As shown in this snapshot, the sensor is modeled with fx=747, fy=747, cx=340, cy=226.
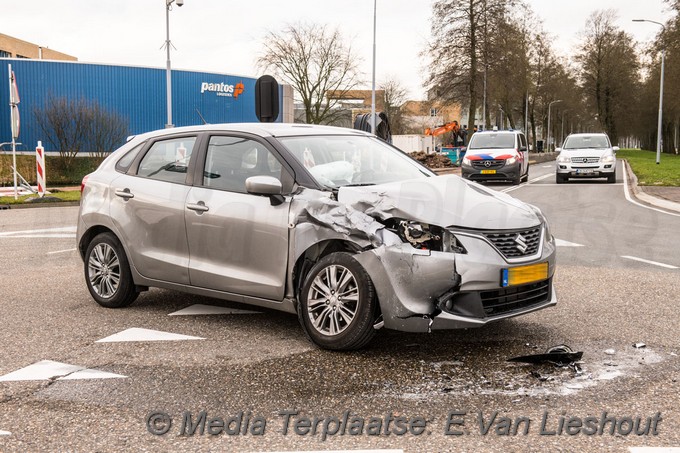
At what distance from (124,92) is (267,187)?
3923 cm

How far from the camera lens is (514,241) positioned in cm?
496

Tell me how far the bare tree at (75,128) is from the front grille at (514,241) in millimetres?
33650

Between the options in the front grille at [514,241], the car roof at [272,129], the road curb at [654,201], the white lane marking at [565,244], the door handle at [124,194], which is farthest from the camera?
the road curb at [654,201]

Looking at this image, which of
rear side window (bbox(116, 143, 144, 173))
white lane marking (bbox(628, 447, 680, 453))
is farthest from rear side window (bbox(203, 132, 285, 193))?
white lane marking (bbox(628, 447, 680, 453))

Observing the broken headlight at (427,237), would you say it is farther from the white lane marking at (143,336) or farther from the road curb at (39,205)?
the road curb at (39,205)

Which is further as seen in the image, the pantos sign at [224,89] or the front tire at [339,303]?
the pantos sign at [224,89]

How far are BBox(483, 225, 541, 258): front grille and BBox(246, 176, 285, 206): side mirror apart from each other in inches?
59.0

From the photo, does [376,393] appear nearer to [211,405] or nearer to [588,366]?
[211,405]

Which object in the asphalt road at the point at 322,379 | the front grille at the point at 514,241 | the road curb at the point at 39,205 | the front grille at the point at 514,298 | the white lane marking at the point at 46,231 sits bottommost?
the road curb at the point at 39,205

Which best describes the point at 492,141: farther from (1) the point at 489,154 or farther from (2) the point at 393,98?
(2) the point at 393,98

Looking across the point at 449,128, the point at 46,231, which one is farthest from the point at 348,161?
the point at 449,128

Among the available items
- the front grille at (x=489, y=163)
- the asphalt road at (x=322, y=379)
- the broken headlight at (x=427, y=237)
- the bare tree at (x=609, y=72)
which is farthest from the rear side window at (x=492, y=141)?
the bare tree at (x=609, y=72)

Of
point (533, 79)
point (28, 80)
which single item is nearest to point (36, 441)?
point (28, 80)

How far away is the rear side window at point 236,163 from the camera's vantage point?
18.6 feet
